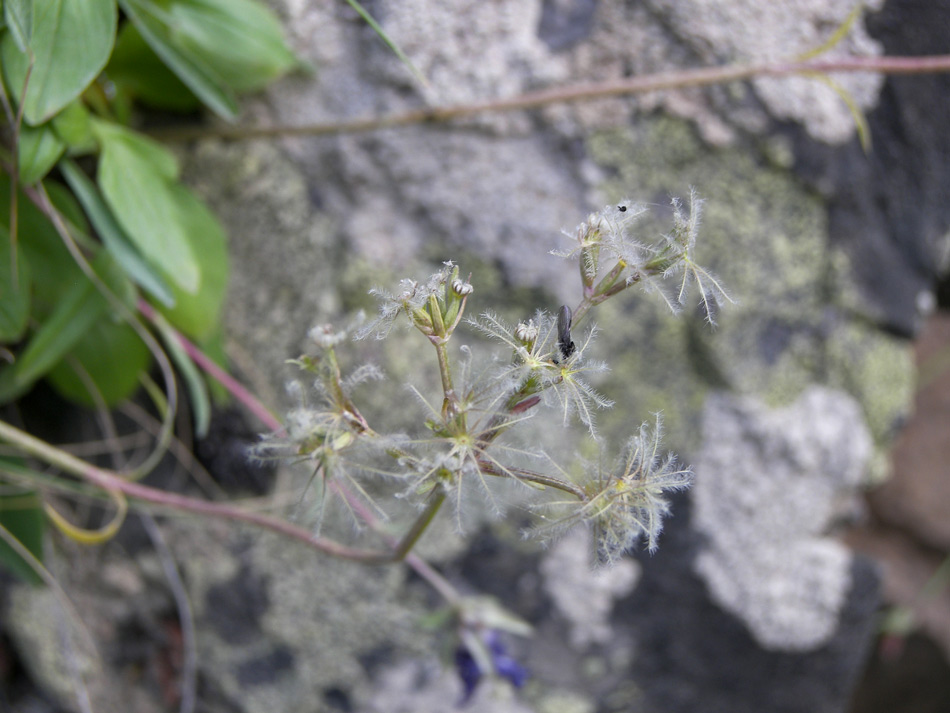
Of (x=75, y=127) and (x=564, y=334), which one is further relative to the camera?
(x=75, y=127)

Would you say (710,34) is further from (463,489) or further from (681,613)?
(681,613)

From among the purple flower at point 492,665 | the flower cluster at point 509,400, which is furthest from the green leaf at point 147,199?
the purple flower at point 492,665

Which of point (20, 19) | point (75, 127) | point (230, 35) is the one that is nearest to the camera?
point (20, 19)

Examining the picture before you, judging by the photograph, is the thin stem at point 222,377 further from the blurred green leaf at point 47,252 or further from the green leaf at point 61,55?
the green leaf at point 61,55

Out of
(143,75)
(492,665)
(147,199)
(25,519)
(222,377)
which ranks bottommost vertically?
(492,665)

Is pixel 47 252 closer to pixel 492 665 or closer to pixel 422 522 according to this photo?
pixel 422 522

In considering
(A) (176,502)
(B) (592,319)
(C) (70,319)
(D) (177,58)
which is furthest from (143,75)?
(B) (592,319)

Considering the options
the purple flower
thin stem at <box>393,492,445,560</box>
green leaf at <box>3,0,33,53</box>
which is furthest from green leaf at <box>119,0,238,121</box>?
the purple flower
